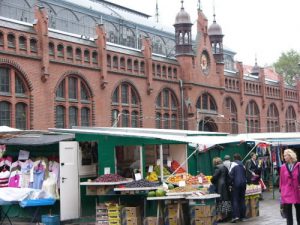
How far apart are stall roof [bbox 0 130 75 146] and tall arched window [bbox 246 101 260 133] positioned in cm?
3431

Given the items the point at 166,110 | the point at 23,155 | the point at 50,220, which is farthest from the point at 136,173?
A: the point at 166,110

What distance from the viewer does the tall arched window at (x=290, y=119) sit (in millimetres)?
57906

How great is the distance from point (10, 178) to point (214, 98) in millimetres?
28006

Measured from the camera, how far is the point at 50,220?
622 inches

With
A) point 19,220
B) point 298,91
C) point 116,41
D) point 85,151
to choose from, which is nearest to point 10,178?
point 19,220

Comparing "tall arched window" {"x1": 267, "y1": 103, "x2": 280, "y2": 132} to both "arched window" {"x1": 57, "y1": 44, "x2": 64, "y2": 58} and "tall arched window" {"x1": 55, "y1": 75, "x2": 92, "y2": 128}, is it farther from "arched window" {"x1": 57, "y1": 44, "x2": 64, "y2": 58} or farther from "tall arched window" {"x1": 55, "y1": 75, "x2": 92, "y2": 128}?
"arched window" {"x1": 57, "y1": 44, "x2": 64, "y2": 58}

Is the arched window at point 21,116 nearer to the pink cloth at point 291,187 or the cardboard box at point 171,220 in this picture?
the cardboard box at point 171,220

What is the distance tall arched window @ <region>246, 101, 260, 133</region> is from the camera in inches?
1966

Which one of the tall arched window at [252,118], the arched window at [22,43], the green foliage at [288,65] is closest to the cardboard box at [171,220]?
the arched window at [22,43]

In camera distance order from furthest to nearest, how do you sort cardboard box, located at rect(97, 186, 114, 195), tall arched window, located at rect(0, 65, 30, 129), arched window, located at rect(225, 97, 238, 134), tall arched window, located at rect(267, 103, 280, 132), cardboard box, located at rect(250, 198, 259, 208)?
tall arched window, located at rect(267, 103, 280, 132)
arched window, located at rect(225, 97, 238, 134)
tall arched window, located at rect(0, 65, 30, 129)
cardboard box, located at rect(250, 198, 259, 208)
cardboard box, located at rect(97, 186, 114, 195)

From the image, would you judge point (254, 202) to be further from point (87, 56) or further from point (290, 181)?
point (87, 56)

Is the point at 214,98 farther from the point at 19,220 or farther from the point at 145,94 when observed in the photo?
the point at 19,220

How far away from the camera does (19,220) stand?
17453mm

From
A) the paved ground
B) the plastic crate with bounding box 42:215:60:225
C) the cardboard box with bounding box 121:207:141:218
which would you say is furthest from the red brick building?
the cardboard box with bounding box 121:207:141:218
